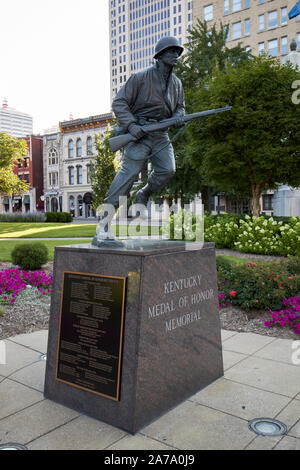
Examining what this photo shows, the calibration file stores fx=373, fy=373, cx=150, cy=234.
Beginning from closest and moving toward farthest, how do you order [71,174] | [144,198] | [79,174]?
[144,198], [79,174], [71,174]

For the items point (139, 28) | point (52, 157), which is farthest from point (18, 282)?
point (139, 28)

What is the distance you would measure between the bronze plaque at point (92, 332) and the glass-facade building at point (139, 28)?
10745 cm

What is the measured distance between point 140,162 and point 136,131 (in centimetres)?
41

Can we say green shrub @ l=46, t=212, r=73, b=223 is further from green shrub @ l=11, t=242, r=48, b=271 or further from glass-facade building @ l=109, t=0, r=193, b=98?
glass-facade building @ l=109, t=0, r=193, b=98

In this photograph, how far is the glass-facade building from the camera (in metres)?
101

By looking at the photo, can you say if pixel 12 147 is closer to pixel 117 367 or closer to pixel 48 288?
pixel 48 288

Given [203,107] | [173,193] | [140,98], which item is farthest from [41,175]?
[140,98]

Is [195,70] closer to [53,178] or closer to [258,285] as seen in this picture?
[258,285]

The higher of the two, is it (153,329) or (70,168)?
(70,168)

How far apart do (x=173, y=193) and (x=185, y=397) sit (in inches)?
968

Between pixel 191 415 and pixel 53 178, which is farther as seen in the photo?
pixel 53 178

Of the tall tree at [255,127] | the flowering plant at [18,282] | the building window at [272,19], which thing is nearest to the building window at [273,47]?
the building window at [272,19]

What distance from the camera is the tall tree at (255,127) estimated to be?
1667 centimetres

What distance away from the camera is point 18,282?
9.22 m
